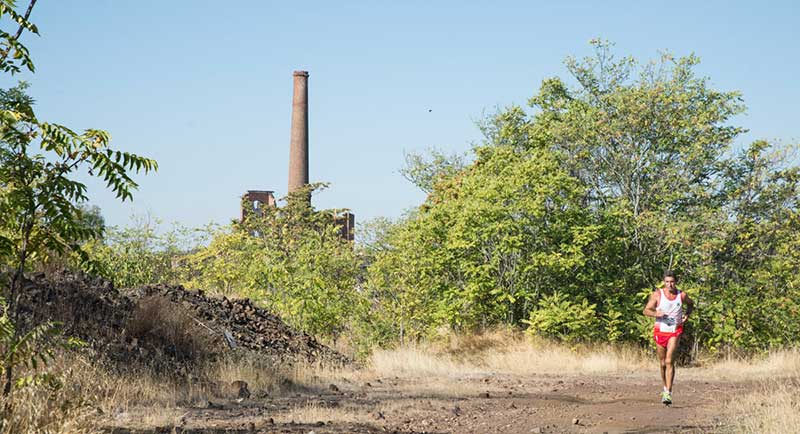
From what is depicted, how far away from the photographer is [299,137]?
5612 centimetres

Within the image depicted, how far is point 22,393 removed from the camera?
7.75 metres

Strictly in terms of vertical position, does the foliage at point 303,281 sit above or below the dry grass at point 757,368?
above

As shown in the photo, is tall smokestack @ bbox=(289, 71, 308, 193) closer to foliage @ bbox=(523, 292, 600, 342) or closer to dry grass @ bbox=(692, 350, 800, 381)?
foliage @ bbox=(523, 292, 600, 342)

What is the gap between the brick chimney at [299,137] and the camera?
183ft

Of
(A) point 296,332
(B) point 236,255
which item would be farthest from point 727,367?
(B) point 236,255

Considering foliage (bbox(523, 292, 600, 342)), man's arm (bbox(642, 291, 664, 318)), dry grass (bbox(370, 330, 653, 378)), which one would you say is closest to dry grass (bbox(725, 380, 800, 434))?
man's arm (bbox(642, 291, 664, 318))

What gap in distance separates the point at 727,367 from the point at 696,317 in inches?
83.9

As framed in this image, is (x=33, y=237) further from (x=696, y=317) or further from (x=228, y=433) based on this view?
(x=696, y=317)

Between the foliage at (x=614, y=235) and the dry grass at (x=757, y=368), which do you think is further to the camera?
the foliage at (x=614, y=235)

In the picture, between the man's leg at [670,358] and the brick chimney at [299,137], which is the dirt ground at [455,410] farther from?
the brick chimney at [299,137]

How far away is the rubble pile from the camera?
13742 mm

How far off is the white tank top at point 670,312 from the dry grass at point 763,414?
4.41ft

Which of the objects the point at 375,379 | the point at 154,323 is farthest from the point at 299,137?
the point at 154,323

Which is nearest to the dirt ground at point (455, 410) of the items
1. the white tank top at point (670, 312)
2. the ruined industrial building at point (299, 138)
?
the white tank top at point (670, 312)
